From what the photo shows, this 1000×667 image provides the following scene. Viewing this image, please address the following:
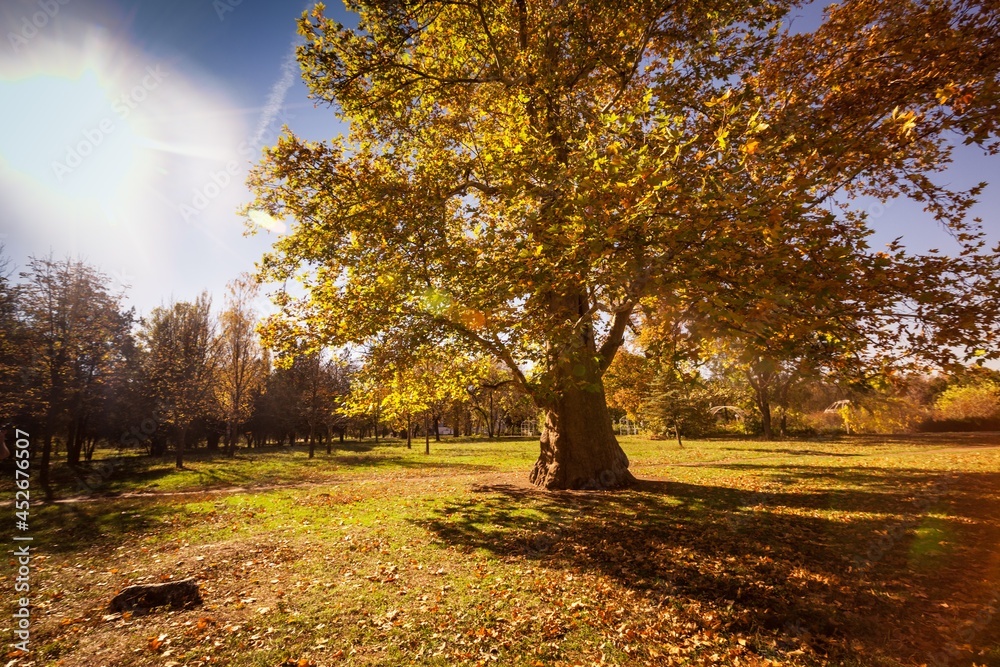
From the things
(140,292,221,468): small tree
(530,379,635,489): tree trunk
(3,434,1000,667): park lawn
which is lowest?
(3,434,1000,667): park lawn

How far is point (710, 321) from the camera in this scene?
566 cm

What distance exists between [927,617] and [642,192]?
680 cm

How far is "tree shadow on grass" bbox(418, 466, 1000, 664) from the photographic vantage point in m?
5.32

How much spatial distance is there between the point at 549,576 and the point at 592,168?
6986mm

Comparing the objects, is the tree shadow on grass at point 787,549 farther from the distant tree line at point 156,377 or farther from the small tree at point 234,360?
the small tree at point 234,360

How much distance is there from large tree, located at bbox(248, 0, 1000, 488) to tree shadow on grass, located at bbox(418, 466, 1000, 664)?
10.6 feet

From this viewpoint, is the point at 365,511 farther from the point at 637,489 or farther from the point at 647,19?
the point at 647,19

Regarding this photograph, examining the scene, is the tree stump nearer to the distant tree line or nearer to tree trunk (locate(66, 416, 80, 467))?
the distant tree line

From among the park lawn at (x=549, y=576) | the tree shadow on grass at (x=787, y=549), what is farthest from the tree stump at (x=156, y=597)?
the tree shadow on grass at (x=787, y=549)

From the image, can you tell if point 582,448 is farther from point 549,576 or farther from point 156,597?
point 156,597

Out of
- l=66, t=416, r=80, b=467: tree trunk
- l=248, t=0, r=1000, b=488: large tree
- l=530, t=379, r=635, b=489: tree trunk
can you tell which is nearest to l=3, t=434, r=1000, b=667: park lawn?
l=530, t=379, r=635, b=489: tree trunk

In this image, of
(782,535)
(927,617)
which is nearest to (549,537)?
(782,535)

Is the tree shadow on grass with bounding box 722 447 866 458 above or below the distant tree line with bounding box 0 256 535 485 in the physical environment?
below

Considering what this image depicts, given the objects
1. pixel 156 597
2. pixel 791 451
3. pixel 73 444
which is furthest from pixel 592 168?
pixel 73 444
